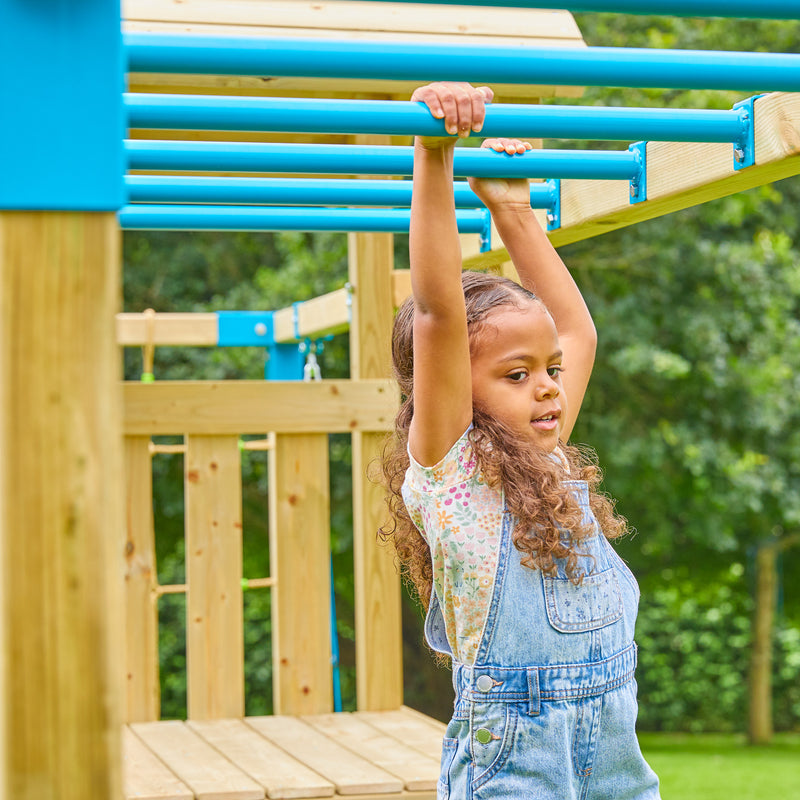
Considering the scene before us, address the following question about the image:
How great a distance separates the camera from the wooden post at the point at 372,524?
164 inches

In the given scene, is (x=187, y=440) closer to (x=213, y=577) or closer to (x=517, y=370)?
(x=213, y=577)

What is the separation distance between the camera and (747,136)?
2098 millimetres

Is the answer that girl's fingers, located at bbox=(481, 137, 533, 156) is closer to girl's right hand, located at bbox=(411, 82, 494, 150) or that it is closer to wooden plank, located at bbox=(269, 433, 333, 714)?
girl's right hand, located at bbox=(411, 82, 494, 150)

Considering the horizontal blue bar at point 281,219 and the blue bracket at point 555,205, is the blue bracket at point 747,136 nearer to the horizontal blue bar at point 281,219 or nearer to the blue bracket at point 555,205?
the blue bracket at point 555,205

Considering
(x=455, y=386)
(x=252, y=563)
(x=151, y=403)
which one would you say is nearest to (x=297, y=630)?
(x=151, y=403)

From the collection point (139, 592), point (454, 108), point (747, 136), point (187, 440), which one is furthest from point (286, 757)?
point (454, 108)

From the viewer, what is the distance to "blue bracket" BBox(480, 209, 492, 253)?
317 cm

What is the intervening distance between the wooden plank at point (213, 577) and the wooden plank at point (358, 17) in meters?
1.43

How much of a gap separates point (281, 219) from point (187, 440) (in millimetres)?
1285

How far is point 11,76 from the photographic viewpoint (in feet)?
3.60

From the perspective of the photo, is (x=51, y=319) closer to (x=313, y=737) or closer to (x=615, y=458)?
(x=313, y=737)

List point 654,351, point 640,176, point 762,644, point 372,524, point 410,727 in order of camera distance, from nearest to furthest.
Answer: point 640,176
point 410,727
point 372,524
point 654,351
point 762,644

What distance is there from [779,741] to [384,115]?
44.3ft

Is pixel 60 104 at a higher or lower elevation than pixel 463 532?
higher
